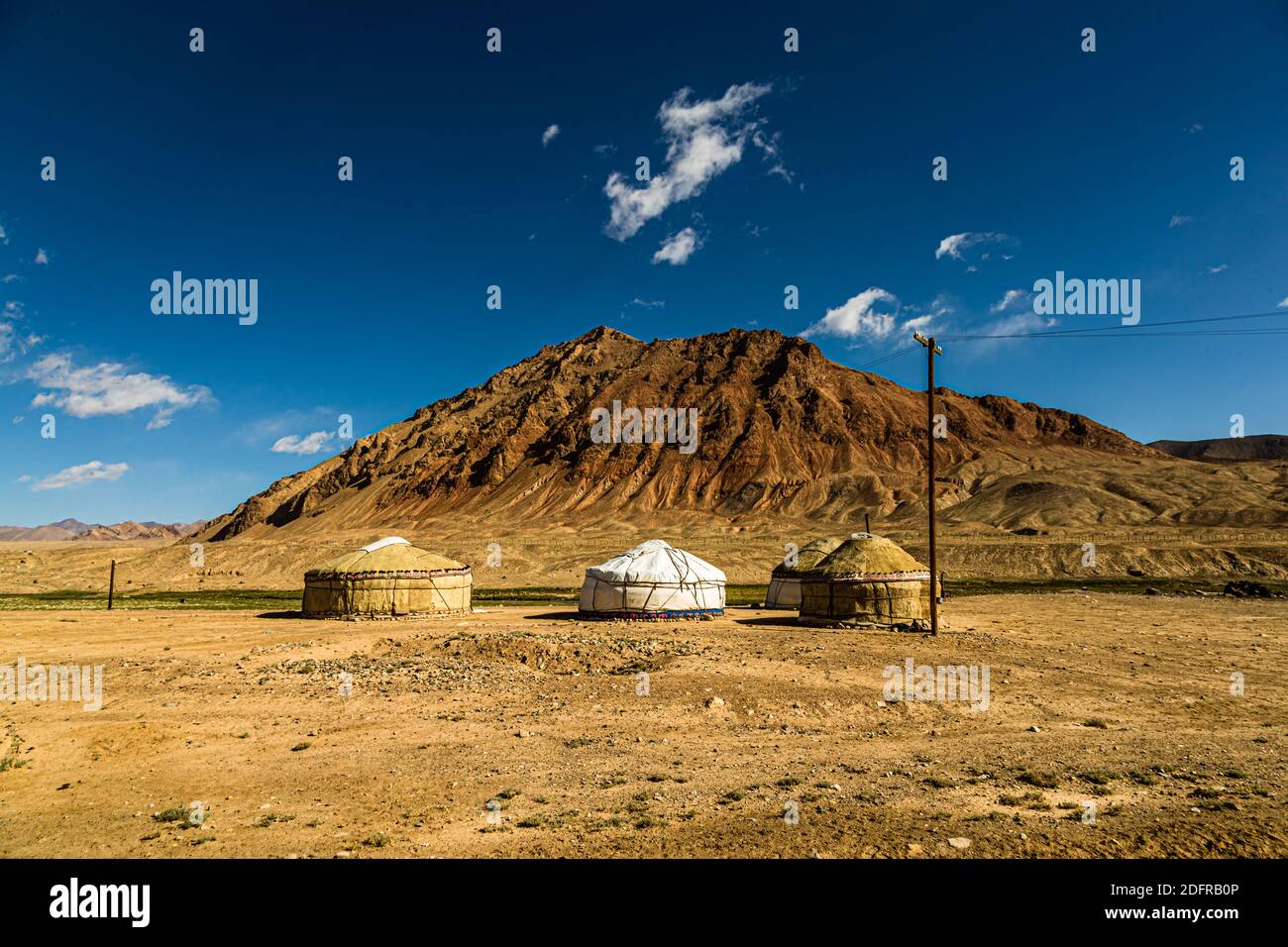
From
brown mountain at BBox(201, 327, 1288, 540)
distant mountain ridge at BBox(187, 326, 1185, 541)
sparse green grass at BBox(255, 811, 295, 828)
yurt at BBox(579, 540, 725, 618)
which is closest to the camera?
sparse green grass at BBox(255, 811, 295, 828)

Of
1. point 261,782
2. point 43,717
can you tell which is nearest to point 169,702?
point 43,717

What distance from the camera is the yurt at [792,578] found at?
105 feet

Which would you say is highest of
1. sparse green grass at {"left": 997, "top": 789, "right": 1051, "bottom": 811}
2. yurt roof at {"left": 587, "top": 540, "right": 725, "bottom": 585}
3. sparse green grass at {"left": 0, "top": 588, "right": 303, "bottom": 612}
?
yurt roof at {"left": 587, "top": 540, "right": 725, "bottom": 585}

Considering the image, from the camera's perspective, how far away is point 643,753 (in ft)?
33.0

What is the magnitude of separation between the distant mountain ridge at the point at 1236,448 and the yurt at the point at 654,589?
174904mm

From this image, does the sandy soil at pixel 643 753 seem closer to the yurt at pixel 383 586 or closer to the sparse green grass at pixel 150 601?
the yurt at pixel 383 586

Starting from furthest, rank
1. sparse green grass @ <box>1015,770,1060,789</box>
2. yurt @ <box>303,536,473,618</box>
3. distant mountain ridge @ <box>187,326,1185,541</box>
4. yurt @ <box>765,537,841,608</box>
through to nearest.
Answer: distant mountain ridge @ <box>187,326,1185,541</box> → yurt @ <box>765,537,841,608</box> → yurt @ <box>303,536,473,618</box> → sparse green grass @ <box>1015,770,1060,789</box>

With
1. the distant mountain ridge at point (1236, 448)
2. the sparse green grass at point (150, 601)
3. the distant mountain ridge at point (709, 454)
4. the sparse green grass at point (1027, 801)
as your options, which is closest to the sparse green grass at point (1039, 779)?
the sparse green grass at point (1027, 801)

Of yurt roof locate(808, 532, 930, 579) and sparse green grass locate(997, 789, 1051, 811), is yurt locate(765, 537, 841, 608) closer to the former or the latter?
yurt roof locate(808, 532, 930, 579)

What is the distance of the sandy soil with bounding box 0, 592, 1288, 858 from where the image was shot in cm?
676

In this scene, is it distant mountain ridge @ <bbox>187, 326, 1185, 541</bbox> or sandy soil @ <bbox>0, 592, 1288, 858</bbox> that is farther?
distant mountain ridge @ <bbox>187, 326, 1185, 541</bbox>

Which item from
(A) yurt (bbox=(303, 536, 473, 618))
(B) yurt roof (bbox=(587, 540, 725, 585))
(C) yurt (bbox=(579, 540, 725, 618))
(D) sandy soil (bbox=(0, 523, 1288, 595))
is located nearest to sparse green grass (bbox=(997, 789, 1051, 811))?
(C) yurt (bbox=(579, 540, 725, 618))

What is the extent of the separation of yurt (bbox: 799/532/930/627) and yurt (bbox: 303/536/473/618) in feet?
52.1
